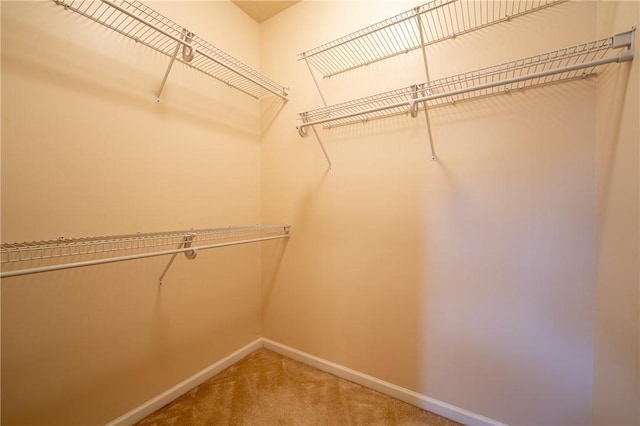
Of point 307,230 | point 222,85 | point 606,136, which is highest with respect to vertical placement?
point 222,85

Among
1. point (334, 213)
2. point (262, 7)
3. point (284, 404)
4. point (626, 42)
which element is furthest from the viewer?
point (262, 7)

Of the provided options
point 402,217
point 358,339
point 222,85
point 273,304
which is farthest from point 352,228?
point 222,85

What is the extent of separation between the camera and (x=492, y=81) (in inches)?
48.9

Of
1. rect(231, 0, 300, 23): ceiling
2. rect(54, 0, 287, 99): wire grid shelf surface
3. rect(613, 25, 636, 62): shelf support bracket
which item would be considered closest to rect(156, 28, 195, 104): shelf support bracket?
rect(54, 0, 287, 99): wire grid shelf surface

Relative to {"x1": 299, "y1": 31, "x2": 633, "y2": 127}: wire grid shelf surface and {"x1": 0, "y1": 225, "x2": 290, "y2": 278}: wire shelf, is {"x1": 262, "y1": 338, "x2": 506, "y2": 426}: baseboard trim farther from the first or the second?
{"x1": 299, "y1": 31, "x2": 633, "y2": 127}: wire grid shelf surface

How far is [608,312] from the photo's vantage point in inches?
37.7

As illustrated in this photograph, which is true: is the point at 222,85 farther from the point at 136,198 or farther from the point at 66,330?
the point at 66,330

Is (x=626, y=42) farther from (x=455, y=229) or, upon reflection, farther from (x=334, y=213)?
(x=334, y=213)

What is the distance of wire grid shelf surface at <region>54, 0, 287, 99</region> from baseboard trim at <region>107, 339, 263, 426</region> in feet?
5.97

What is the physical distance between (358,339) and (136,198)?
5.02 ft

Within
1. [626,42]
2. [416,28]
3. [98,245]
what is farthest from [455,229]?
[98,245]

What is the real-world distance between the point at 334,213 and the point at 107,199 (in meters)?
1.23

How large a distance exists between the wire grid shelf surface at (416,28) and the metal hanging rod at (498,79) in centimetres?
24

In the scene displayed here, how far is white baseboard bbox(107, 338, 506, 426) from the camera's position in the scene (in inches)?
51.4
